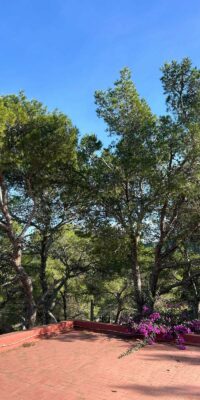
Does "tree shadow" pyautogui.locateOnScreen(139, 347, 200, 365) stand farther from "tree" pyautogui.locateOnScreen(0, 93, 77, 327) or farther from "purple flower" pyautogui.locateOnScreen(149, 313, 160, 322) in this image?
"tree" pyautogui.locateOnScreen(0, 93, 77, 327)

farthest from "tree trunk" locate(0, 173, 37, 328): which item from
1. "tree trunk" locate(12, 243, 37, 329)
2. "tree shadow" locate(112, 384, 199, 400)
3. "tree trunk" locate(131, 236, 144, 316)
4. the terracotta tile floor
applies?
"tree shadow" locate(112, 384, 199, 400)

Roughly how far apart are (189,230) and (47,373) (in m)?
7.50

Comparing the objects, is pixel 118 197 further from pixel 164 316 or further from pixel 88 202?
pixel 164 316

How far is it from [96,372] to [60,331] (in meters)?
4.30

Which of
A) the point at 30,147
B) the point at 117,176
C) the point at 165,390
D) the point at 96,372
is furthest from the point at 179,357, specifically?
the point at 30,147

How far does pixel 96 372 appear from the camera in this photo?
727 cm

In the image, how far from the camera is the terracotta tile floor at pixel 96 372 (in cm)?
607

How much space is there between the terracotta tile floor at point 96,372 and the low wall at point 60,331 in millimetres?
312

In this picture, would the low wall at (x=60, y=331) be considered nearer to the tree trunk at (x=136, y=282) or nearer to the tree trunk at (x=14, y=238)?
the tree trunk at (x=136, y=282)

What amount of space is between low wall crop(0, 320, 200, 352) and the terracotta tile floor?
31 cm

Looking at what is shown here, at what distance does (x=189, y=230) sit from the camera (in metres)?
13.1

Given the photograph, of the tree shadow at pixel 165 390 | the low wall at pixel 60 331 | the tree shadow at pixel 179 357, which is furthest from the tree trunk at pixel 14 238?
the tree shadow at pixel 165 390

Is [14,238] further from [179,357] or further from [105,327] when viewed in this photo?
[179,357]

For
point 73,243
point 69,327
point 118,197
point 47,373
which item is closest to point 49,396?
point 47,373
